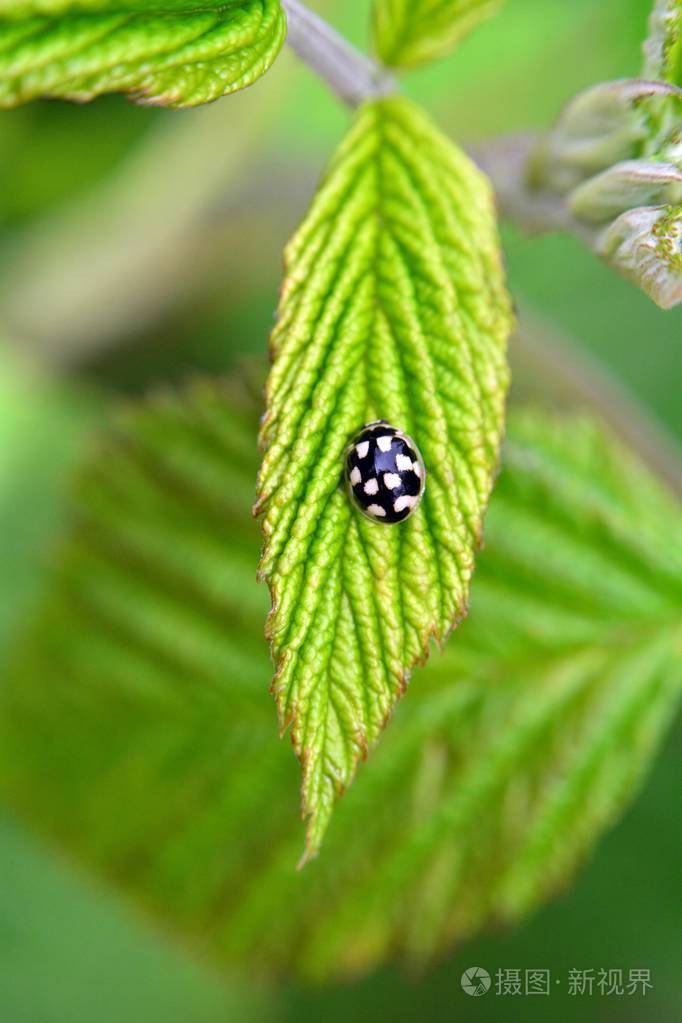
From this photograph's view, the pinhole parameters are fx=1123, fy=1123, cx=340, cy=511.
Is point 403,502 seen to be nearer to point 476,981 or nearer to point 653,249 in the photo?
A: point 653,249

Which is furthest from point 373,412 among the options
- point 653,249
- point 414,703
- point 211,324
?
point 211,324

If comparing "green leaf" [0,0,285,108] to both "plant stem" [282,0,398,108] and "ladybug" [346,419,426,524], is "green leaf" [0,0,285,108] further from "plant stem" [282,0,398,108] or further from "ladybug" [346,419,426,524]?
"ladybug" [346,419,426,524]

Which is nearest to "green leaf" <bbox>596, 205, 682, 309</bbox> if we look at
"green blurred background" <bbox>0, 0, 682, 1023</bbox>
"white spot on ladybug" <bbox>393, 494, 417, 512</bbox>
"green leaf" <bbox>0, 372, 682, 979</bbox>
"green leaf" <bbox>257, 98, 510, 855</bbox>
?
"green leaf" <bbox>257, 98, 510, 855</bbox>

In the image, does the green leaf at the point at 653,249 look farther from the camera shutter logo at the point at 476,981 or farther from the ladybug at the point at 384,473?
the camera shutter logo at the point at 476,981

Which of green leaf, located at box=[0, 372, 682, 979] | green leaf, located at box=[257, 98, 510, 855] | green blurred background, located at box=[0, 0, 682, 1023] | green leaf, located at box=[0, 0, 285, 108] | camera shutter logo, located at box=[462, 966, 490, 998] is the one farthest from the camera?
green blurred background, located at box=[0, 0, 682, 1023]

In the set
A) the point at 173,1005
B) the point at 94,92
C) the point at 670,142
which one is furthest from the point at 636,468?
the point at 173,1005

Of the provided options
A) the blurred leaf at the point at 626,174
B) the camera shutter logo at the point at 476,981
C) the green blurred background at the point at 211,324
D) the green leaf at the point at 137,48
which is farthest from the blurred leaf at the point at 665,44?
the camera shutter logo at the point at 476,981
